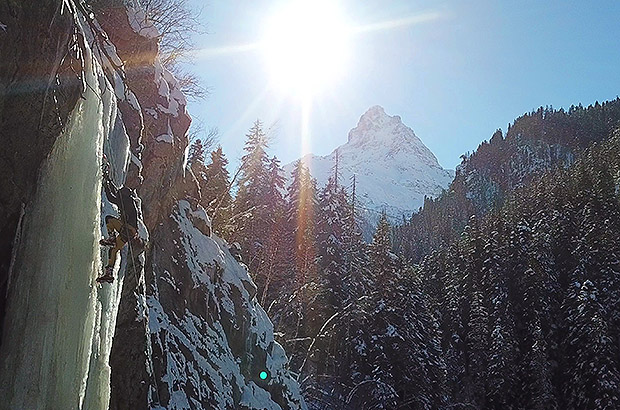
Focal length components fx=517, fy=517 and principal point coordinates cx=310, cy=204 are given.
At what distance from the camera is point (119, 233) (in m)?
5.27

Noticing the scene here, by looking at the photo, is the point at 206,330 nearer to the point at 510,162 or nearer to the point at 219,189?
the point at 219,189

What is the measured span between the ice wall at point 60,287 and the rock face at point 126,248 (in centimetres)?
1

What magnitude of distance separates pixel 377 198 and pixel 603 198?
12104 cm

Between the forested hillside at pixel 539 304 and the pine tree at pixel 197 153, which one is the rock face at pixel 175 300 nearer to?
the pine tree at pixel 197 153

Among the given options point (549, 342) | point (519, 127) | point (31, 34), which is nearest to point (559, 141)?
point (519, 127)

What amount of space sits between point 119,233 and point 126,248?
1747mm

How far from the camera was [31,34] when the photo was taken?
13.8 ft

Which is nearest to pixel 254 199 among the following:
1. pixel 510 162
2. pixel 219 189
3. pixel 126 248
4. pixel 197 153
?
pixel 219 189

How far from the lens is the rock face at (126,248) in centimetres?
404

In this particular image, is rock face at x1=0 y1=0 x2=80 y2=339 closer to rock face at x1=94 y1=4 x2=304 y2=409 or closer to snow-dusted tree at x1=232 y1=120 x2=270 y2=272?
rock face at x1=94 y1=4 x2=304 y2=409

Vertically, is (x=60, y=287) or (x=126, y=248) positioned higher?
(x=126, y=248)

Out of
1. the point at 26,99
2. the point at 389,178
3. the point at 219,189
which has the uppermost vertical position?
the point at 389,178

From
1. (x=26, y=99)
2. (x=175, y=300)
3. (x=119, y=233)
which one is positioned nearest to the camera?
(x=26, y=99)

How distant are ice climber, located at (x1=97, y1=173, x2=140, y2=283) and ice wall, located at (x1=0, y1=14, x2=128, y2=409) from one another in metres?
0.16
